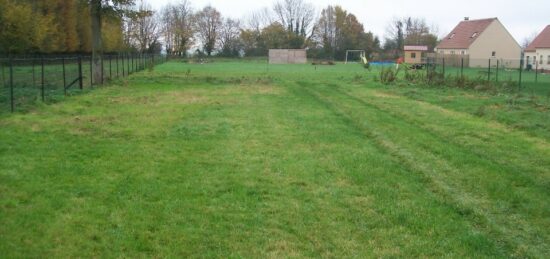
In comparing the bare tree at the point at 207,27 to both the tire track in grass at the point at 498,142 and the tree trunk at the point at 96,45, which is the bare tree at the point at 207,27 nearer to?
the tree trunk at the point at 96,45

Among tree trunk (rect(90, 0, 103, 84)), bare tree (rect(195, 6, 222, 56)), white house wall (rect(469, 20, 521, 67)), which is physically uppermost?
bare tree (rect(195, 6, 222, 56))

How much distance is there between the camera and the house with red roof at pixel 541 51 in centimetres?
6003

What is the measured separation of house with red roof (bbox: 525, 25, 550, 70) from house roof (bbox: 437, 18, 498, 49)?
18.9ft

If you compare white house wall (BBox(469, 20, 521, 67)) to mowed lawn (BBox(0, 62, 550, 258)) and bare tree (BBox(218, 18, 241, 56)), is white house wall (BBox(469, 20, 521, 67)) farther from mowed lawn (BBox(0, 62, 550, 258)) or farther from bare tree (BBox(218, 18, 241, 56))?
mowed lawn (BBox(0, 62, 550, 258))

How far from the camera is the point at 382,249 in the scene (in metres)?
5.06

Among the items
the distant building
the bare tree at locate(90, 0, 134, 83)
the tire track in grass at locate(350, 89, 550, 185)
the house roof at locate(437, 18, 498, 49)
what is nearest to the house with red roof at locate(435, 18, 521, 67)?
the house roof at locate(437, 18, 498, 49)

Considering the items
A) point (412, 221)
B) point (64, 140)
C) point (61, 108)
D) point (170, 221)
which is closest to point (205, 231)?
point (170, 221)

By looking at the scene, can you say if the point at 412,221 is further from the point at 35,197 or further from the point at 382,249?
the point at 35,197

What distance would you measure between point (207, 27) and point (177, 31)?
6.49 meters

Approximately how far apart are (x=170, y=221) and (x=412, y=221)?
8.61 feet

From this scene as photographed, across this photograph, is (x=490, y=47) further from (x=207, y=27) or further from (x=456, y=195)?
(x=456, y=195)

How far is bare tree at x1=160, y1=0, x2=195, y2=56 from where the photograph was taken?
9188 centimetres

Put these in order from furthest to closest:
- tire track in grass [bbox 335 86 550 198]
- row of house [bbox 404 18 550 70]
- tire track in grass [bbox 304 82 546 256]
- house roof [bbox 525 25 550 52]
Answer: row of house [bbox 404 18 550 70] < house roof [bbox 525 25 550 52] < tire track in grass [bbox 335 86 550 198] < tire track in grass [bbox 304 82 546 256]

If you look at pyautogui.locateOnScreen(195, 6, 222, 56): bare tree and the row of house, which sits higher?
pyautogui.locateOnScreen(195, 6, 222, 56): bare tree
